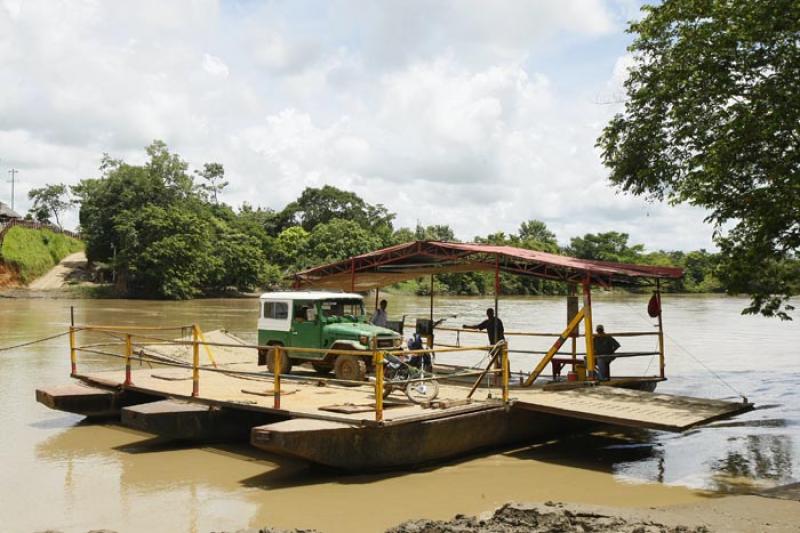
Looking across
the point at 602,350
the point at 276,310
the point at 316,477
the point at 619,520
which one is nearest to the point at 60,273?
the point at 276,310

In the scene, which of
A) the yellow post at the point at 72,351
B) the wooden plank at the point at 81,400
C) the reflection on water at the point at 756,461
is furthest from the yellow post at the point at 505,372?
the yellow post at the point at 72,351

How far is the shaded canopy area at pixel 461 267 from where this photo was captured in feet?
42.9

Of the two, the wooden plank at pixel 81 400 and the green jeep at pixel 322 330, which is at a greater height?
the green jeep at pixel 322 330

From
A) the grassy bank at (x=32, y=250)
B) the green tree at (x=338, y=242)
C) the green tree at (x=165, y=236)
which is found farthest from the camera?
the green tree at (x=338, y=242)

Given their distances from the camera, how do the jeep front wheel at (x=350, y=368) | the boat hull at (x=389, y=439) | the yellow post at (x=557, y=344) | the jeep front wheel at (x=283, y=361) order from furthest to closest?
the jeep front wheel at (x=283, y=361), the jeep front wheel at (x=350, y=368), the yellow post at (x=557, y=344), the boat hull at (x=389, y=439)

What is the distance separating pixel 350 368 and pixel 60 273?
6459 cm

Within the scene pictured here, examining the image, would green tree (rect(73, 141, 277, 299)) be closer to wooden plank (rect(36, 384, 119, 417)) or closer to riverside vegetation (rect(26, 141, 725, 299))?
riverside vegetation (rect(26, 141, 725, 299))

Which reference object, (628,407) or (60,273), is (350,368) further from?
(60,273)

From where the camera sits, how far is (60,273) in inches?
2714

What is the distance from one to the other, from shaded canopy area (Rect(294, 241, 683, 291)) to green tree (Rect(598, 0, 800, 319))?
159cm

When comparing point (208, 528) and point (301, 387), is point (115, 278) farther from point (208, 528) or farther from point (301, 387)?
point (208, 528)

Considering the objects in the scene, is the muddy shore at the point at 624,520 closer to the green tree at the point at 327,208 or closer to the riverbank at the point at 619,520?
the riverbank at the point at 619,520

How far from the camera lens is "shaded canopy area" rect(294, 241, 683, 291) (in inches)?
514

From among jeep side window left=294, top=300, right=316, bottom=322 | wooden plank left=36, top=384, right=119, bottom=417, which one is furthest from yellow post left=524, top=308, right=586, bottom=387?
wooden plank left=36, top=384, right=119, bottom=417
